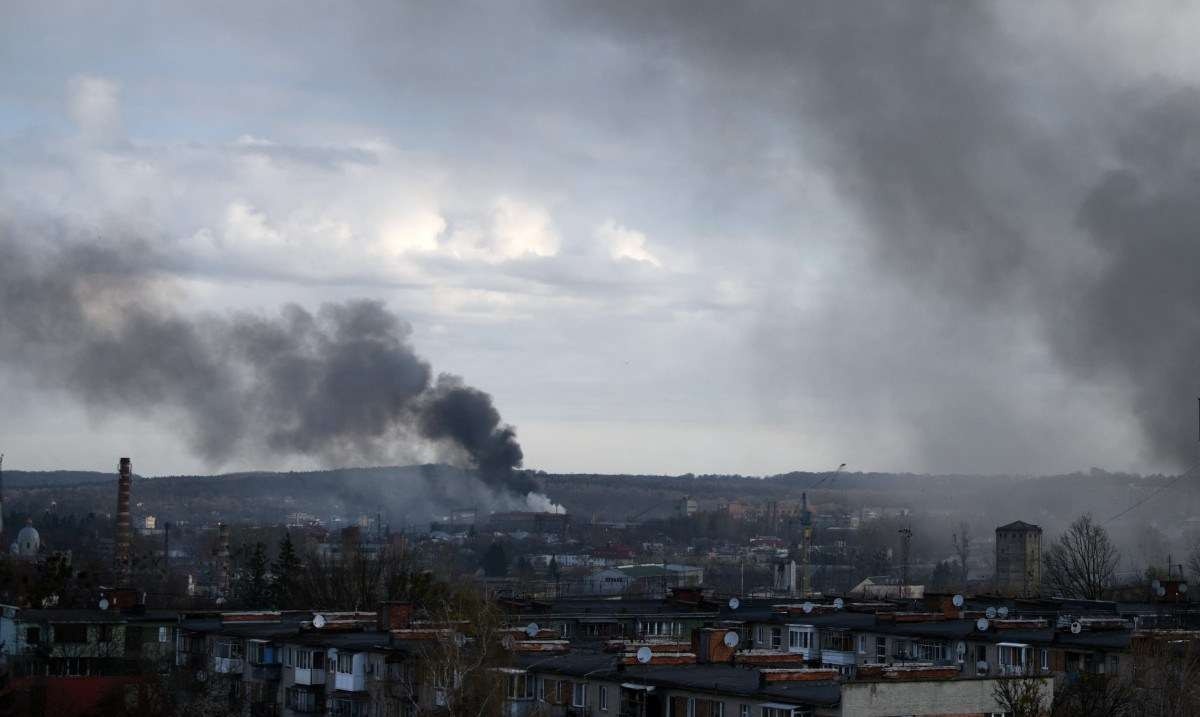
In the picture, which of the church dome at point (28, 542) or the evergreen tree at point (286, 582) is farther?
the church dome at point (28, 542)

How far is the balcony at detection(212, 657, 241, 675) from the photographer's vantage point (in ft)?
168

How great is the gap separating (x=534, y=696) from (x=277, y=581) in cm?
5492

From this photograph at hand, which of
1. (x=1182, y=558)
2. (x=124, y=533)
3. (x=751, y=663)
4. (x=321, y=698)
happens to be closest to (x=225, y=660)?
(x=321, y=698)

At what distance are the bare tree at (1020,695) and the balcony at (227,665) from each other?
25.3 meters

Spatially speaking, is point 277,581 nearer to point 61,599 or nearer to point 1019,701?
point 61,599

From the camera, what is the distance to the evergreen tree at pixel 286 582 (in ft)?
290

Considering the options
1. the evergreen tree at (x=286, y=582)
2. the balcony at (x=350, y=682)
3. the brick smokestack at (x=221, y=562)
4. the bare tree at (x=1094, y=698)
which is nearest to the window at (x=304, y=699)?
the balcony at (x=350, y=682)

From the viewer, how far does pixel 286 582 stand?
90625mm

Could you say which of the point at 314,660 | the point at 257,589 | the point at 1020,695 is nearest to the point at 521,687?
the point at 314,660

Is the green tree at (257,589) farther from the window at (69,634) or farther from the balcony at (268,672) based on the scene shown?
A: the balcony at (268,672)

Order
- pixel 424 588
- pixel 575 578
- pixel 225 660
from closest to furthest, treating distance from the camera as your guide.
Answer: pixel 225 660, pixel 424 588, pixel 575 578

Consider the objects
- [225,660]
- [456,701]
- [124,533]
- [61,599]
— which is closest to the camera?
[456,701]

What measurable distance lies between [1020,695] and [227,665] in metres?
26.8

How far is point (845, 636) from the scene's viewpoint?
5409 cm
